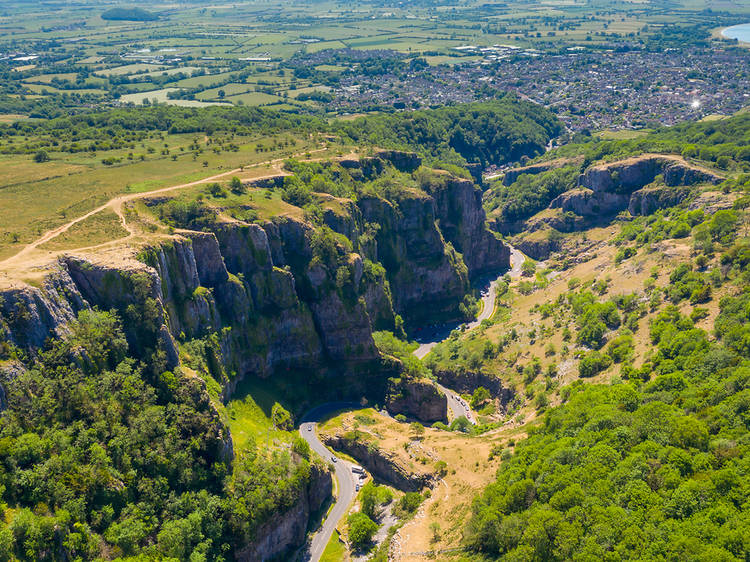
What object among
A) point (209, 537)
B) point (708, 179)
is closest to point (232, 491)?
point (209, 537)

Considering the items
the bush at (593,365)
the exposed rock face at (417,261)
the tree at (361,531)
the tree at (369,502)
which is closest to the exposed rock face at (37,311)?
the tree at (361,531)

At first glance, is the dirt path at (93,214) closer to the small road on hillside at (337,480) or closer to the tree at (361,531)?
the small road on hillside at (337,480)

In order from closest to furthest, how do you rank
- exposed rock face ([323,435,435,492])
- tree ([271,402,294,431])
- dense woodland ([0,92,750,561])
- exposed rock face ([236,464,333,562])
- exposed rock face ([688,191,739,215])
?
dense woodland ([0,92,750,561]) → exposed rock face ([236,464,333,562]) → exposed rock face ([323,435,435,492]) → tree ([271,402,294,431]) → exposed rock face ([688,191,739,215])

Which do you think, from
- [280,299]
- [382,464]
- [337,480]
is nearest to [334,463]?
[337,480]

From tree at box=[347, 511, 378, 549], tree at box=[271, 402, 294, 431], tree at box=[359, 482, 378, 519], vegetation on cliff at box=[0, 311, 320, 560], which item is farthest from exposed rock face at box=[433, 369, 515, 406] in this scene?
vegetation on cliff at box=[0, 311, 320, 560]

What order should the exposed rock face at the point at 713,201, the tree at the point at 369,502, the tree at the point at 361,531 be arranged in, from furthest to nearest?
the exposed rock face at the point at 713,201 → the tree at the point at 369,502 → the tree at the point at 361,531

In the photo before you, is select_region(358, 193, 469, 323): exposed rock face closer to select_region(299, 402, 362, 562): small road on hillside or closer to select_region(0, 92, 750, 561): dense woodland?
select_region(299, 402, 362, 562): small road on hillside
